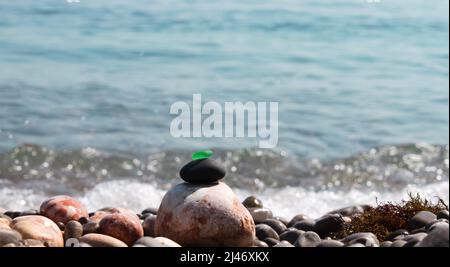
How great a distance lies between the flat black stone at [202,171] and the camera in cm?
548

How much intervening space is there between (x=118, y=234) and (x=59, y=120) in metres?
8.05

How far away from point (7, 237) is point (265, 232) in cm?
199

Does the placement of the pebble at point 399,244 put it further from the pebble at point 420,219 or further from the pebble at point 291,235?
the pebble at point 291,235

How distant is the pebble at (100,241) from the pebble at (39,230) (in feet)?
0.65

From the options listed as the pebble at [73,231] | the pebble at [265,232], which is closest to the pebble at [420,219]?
the pebble at [265,232]

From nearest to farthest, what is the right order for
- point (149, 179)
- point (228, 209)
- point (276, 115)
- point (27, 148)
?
point (228, 209), point (149, 179), point (27, 148), point (276, 115)

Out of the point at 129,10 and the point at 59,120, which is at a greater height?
the point at 129,10

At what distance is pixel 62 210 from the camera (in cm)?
636

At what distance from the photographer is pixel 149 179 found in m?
11.0

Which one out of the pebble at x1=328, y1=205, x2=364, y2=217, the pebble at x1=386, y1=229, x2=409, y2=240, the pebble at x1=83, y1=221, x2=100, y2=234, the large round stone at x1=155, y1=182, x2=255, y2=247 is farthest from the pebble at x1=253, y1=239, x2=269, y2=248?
the pebble at x1=328, y1=205, x2=364, y2=217
